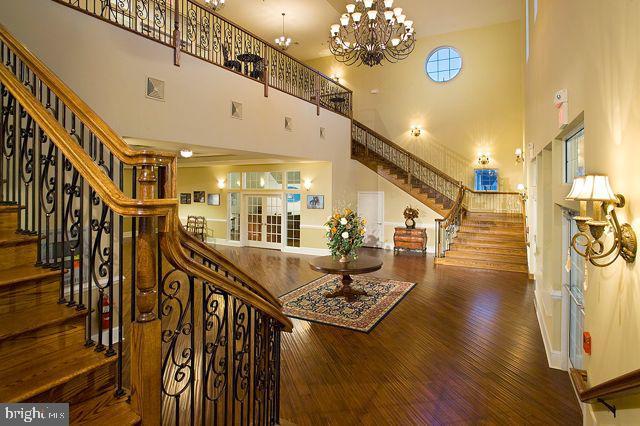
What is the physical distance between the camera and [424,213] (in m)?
11.1

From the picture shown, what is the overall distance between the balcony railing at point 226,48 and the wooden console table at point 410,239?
412 centimetres

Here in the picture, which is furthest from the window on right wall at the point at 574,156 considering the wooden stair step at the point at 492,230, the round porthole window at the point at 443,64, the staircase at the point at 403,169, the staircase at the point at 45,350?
the round porthole window at the point at 443,64

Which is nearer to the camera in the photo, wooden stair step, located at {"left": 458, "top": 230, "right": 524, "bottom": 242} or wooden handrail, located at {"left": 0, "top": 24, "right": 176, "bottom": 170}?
wooden handrail, located at {"left": 0, "top": 24, "right": 176, "bottom": 170}

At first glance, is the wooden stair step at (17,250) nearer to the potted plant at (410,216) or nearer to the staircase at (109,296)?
the staircase at (109,296)

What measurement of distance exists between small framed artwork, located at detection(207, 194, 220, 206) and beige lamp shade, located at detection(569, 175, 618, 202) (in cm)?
1181

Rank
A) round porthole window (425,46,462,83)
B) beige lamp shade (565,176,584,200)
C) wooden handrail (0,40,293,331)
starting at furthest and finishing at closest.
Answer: round porthole window (425,46,462,83)
beige lamp shade (565,176,584,200)
wooden handrail (0,40,293,331)

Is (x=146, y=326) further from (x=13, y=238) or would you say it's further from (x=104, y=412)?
(x=13, y=238)

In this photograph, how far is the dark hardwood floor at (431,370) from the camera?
10.1 feet

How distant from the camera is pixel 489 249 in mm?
9094

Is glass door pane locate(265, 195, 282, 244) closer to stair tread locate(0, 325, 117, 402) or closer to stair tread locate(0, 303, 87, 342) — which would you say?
stair tread locate(0, 303, 87, 342)

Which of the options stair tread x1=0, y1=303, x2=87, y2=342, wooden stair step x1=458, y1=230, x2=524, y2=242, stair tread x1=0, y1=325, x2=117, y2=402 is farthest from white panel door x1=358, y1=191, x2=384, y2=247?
stair tread x1=0, y1=325, x2=117, y2=402

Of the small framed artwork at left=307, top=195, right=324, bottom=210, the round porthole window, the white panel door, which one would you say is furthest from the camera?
the round porthole window

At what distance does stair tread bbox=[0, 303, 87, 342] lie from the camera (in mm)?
1617

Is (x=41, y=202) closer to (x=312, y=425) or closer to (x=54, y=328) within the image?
(x=54, y=328)
